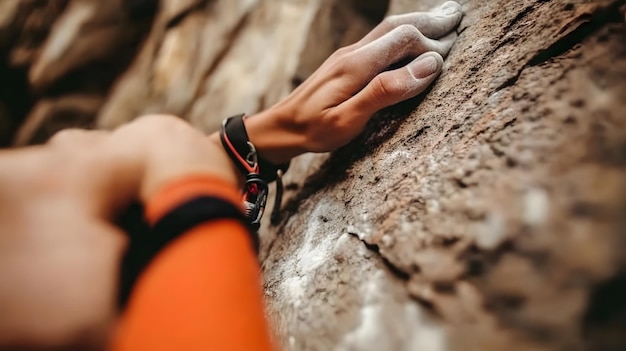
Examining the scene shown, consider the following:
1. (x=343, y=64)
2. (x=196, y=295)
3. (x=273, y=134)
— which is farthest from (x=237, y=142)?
(x=196, y=295)

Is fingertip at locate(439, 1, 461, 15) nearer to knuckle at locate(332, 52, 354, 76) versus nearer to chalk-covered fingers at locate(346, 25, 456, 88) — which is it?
chalk-covered fingers at locate(346, 25, 456, 88)

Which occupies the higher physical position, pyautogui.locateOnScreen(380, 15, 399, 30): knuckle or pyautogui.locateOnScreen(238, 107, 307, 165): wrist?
pyautogui.locateOnScreen(380, 15, 399, 30): knuckle

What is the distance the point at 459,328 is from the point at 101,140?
61 centimetres

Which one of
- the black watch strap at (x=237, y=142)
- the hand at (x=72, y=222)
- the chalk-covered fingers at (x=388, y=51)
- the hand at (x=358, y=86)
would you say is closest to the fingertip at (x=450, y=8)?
the hand at (x=358, y=86)

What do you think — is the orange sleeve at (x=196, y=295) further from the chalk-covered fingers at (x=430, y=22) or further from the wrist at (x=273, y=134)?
the chalk-covered fingers at (x=430, y=22)

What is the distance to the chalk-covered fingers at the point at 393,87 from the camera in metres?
0.92

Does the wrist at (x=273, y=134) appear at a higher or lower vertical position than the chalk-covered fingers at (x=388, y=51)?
lower

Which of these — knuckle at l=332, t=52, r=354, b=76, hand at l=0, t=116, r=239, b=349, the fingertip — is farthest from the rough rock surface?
hand at l=0, t=116, r=239, b=349

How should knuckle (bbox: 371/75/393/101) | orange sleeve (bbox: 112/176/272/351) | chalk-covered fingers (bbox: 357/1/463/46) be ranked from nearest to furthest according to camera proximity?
orange sleeve (bbox: 112/176/272/351) < knuckle (bbox: 371/75/393/101) < chalk-covered fingers (bbox: 357/1/463/46)

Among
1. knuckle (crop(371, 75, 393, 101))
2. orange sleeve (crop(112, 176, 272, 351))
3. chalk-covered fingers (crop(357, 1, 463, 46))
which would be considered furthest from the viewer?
chalk-covered fingers (crop(357, 1, 463, 46))

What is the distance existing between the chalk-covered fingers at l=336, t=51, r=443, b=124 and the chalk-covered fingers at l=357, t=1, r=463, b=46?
0.32 ft

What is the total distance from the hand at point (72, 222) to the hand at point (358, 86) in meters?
0.38

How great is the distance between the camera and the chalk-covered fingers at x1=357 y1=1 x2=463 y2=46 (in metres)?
1.02

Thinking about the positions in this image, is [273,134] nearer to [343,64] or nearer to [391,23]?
[343,64]
